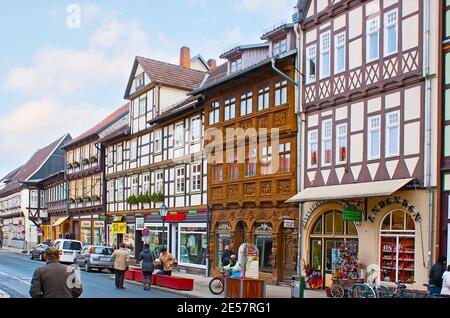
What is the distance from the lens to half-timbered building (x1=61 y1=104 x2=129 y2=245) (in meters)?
45.6

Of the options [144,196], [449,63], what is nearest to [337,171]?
[449,63]

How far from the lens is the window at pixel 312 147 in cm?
2270

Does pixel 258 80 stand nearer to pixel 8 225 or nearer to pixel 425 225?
pixel 425 225

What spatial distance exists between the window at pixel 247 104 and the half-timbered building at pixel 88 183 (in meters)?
18.1

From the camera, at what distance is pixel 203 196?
3045 centimetres

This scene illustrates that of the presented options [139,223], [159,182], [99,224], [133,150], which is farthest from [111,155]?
[139,223]

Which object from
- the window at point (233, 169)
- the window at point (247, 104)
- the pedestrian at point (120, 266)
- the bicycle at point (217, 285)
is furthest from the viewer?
the window at point (233, 169)

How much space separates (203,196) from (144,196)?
758 cm

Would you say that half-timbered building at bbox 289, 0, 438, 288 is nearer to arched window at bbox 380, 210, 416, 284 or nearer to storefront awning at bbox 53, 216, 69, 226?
arched window at bbox 380, 210, 416, 284

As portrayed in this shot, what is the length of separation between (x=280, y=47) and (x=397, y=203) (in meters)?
9.65

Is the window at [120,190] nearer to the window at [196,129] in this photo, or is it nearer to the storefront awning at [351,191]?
the window at [196,129]

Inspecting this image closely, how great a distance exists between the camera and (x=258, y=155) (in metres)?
25.8

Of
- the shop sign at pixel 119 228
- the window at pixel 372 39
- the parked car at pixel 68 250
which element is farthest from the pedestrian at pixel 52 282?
the shop sign at pixel 119 228

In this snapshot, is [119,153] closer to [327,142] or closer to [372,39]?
[327,142]
